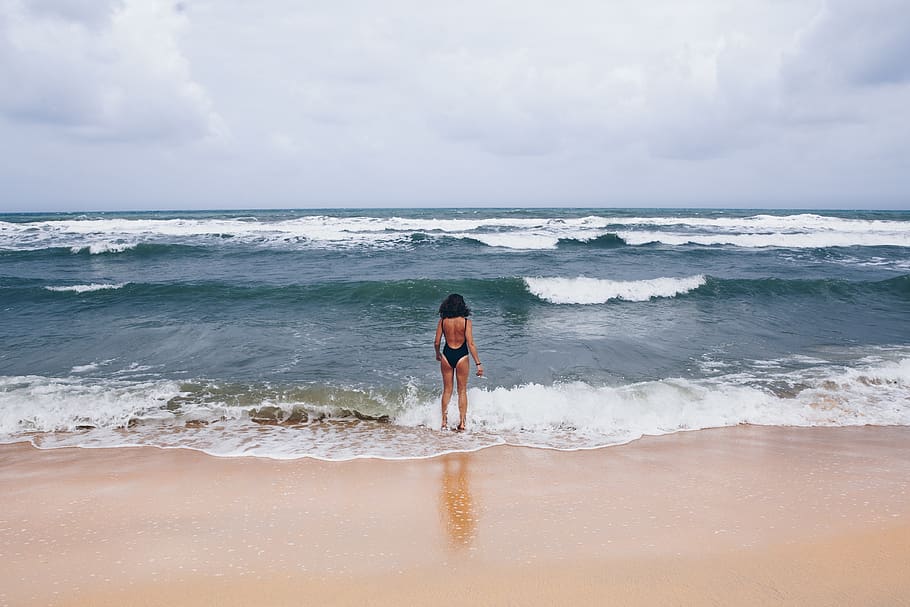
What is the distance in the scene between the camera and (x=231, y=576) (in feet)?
9.09

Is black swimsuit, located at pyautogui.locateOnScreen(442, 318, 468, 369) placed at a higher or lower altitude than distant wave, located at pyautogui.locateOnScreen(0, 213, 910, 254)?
lower

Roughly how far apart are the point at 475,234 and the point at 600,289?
17.3 meters

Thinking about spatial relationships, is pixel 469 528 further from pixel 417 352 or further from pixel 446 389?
pixel 417 352

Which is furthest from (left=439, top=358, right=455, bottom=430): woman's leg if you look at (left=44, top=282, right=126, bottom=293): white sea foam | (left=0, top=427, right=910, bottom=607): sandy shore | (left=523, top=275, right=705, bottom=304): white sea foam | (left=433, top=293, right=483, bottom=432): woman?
(left=44, top=282, right=126, bottom=293): white sea foam

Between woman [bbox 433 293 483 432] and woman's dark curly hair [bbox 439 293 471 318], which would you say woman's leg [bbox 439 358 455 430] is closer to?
woman [bbox 433 293 483 432]

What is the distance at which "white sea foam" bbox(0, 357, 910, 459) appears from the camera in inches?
207

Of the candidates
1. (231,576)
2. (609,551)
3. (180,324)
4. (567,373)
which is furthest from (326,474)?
(180,324)

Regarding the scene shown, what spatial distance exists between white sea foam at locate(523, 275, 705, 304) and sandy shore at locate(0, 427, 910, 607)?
27.6 feet

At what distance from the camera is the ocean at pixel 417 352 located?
574cm

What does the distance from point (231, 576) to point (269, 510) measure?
32.6 inches

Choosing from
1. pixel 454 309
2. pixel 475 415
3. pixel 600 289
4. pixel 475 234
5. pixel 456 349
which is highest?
pixel 475 234

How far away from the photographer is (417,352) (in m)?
8.46

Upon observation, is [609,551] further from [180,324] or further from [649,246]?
[649,246]

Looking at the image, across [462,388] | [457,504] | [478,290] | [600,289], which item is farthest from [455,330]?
[600,289]
